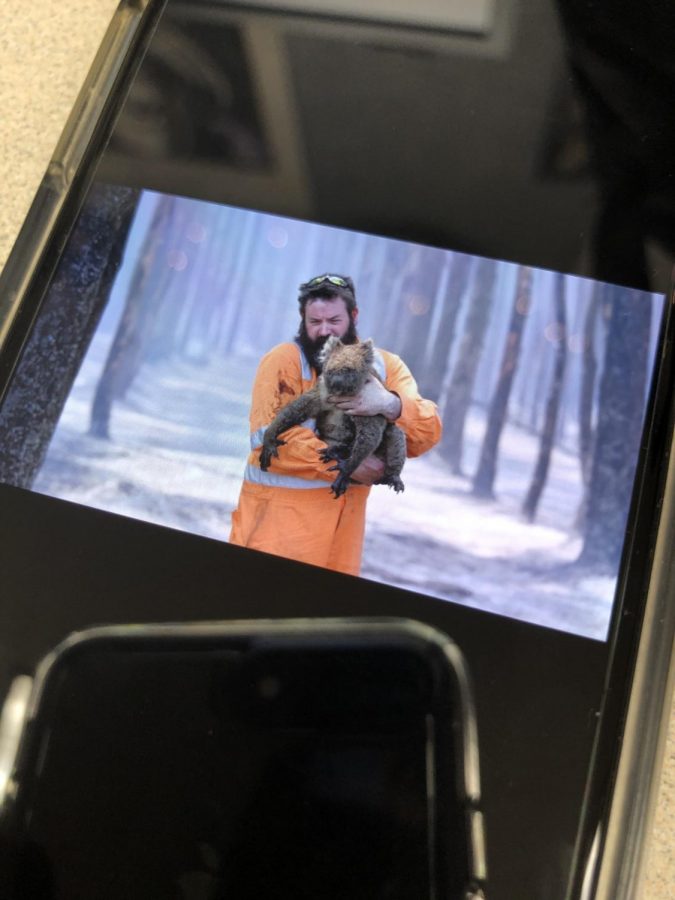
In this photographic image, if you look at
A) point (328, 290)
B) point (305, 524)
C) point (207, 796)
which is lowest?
point (207, 796)

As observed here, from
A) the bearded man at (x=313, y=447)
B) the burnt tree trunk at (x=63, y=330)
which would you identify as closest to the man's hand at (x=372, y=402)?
the bearded man at (x=313, y=447)

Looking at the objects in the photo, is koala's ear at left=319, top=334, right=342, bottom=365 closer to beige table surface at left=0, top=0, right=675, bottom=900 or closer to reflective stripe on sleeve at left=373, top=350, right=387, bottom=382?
reflective stripe on sleeve at left=373, top=350, right=387, bottom=382

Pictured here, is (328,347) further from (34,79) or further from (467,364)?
(34,79)

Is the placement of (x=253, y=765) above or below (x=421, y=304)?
below

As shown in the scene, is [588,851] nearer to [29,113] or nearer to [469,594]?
[469,594]

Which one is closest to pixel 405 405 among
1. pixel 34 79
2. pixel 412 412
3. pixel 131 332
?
pixel 412 412

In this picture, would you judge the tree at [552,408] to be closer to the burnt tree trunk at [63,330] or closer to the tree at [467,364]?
the tree at [467,364]
